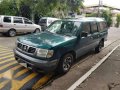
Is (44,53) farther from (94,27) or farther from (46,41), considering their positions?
(94,27)

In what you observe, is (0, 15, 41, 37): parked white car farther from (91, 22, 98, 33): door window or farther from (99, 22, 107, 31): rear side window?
(91, 22, 98, 33): door window

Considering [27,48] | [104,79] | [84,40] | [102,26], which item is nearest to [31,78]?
[27,48]

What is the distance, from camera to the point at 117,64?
723cm

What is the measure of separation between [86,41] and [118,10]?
47240 millimetres

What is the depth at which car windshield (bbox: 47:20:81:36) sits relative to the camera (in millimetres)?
6399

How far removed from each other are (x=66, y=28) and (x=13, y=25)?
7.97m

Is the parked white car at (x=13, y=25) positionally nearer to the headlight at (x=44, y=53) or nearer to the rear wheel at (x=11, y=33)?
the rear wheel at (x=11, y=33)

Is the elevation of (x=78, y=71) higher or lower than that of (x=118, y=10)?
lower

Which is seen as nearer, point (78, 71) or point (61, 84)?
point (61, 84)

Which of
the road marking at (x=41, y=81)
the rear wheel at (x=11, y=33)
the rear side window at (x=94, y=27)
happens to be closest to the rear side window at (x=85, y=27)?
the rear side window at (x=94, y=27)

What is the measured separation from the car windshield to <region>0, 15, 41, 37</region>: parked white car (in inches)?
274

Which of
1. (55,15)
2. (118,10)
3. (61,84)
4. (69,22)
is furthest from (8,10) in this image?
(118,10)

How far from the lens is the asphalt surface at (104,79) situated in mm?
4965

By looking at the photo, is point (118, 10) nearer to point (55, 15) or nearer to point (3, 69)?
point (55, 15)
